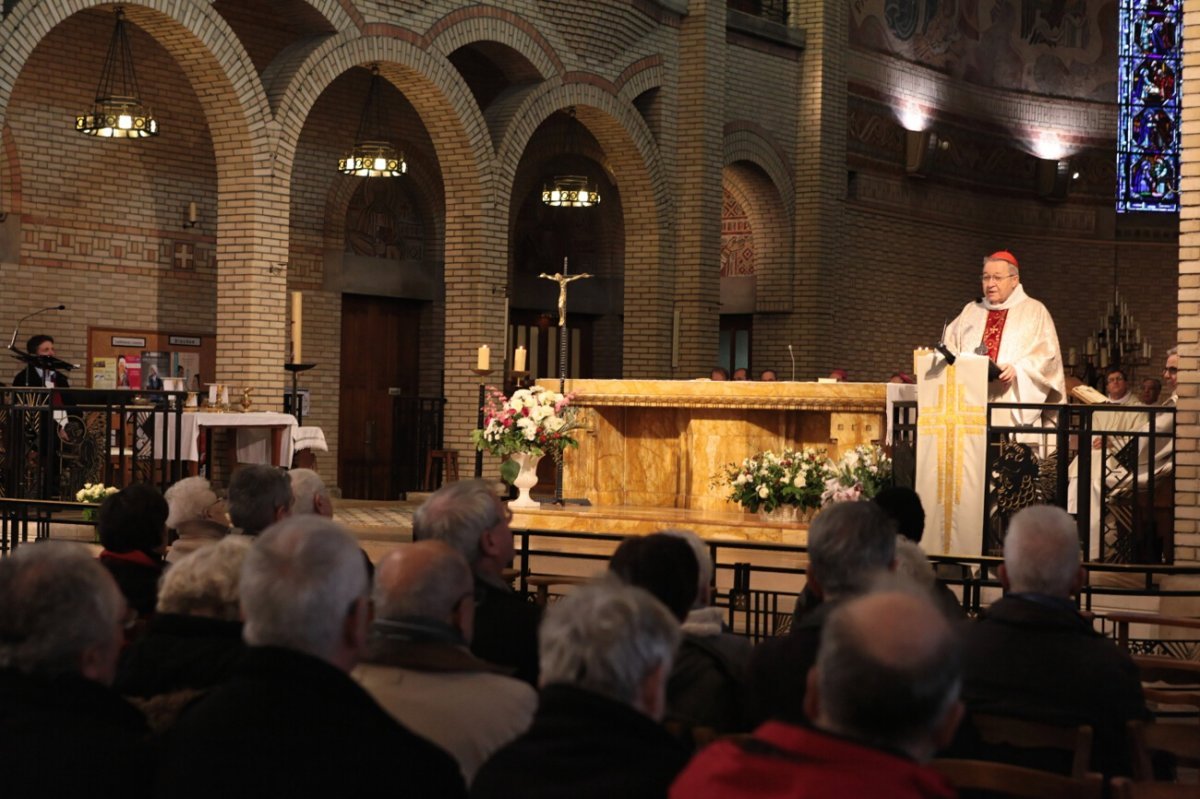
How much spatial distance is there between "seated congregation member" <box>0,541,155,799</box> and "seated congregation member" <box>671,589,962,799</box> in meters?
1.29

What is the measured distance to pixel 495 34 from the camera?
58.1 feet

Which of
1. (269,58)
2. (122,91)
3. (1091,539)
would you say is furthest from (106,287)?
(1091,539)

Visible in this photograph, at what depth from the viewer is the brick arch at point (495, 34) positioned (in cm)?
1712

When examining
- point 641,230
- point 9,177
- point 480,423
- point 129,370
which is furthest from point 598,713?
point 641,230

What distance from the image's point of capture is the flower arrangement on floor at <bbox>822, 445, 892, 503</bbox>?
10805mm

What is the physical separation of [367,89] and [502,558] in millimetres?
15485

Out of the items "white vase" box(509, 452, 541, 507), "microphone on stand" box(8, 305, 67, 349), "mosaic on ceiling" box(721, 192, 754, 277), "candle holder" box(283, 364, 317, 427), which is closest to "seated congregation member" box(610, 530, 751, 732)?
"white vase" box(509, 452, 541, 507)

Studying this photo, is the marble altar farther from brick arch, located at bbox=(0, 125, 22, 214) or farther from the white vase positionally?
brick arch, located at bbox=(0, 125, 22, 214)

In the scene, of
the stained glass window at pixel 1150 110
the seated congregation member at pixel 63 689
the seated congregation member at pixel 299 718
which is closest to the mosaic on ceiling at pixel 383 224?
the stained glass window at pixel 1150 110

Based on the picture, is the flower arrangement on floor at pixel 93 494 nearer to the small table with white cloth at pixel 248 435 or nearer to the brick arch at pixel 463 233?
the small table with white cloth at pixel 248 435

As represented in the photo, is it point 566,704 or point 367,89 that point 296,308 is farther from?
point 566,704

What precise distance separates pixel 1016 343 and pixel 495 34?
905cm

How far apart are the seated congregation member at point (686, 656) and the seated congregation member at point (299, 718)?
111 centimetres

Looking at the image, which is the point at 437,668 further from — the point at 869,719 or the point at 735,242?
the point at 735,242
